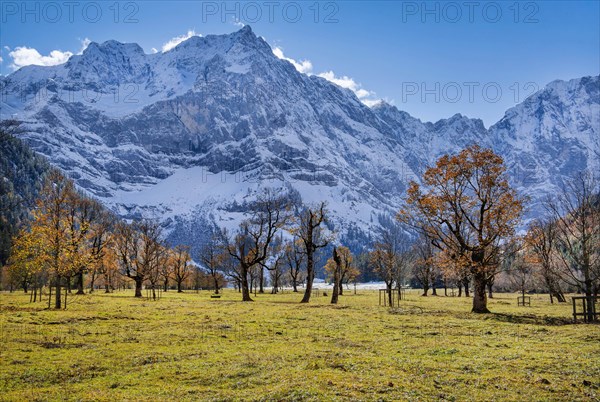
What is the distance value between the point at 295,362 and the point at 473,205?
3075 cm

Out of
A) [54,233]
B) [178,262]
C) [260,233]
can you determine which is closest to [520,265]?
[260,233]

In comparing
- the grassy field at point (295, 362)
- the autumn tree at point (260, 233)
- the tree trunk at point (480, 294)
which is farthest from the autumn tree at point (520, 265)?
the autumn tree at point (260, 233)

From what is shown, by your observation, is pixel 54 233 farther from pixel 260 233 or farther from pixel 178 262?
pixel 178 262

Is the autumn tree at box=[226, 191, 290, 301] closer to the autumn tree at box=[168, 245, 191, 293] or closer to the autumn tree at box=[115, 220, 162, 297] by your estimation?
the autumn tree at box=[115, 220, 162, 297]

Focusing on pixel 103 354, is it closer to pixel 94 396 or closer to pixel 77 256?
pixel 94 396

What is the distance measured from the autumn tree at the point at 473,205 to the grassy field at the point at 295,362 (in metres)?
12.3

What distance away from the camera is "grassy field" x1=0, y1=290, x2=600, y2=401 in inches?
487

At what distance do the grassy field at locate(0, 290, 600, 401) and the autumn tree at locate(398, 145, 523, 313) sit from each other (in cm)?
1225

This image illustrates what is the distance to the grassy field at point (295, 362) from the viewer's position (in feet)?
40.6

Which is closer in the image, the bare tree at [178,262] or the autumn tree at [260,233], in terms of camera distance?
the autumn tree at [260,233]

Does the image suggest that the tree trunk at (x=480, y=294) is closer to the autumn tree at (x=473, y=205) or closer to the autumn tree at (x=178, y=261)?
the autumn tree at (x=473, y=205)

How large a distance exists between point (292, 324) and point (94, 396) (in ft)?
58.9

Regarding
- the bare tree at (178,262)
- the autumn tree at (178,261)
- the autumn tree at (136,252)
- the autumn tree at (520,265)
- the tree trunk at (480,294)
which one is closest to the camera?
the tree trunk at (480,294)

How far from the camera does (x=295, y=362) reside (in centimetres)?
1623
